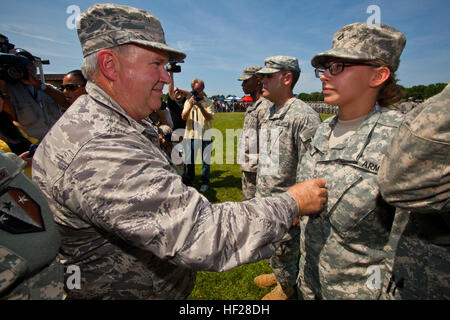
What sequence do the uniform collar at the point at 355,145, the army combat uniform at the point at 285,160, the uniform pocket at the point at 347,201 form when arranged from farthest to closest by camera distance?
the army combat uniform at the point at 285,160, the uniform collar at the point at 355,145, the uniform pocket at the point at 347,201

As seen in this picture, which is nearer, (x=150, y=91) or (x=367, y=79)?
(x=150, y=91)

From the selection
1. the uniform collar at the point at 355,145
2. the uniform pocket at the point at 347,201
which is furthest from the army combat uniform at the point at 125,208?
the uniform collar at the point at 355,145

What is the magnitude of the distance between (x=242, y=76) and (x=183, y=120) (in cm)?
242

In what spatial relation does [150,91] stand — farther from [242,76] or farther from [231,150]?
[231,150]

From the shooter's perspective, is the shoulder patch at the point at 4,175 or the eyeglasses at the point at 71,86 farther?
the eyeglasses at the point at 71,86

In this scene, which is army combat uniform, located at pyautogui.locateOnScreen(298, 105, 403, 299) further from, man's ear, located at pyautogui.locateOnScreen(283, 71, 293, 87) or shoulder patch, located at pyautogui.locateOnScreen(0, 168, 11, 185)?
man's ear, located at pyautogui.locateOnScreen(283, 71, 293, 87)

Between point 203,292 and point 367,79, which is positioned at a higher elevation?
point 367,79

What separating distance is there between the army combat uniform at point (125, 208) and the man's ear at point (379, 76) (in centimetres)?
123

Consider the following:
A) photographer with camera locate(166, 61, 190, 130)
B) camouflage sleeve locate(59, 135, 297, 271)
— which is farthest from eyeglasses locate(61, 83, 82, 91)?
camouflage sleeve locate(59, 135, 297, 271)

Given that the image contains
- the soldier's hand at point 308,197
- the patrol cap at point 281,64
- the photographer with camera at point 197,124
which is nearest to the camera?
the soldier's hand at point 308,197

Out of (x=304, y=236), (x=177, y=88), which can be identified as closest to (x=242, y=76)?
(x=177, y=88)

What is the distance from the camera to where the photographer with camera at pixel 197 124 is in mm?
6250

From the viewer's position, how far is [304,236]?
2049mm

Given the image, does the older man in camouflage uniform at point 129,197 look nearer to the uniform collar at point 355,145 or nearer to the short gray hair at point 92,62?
the short gray hair at point 92,62
